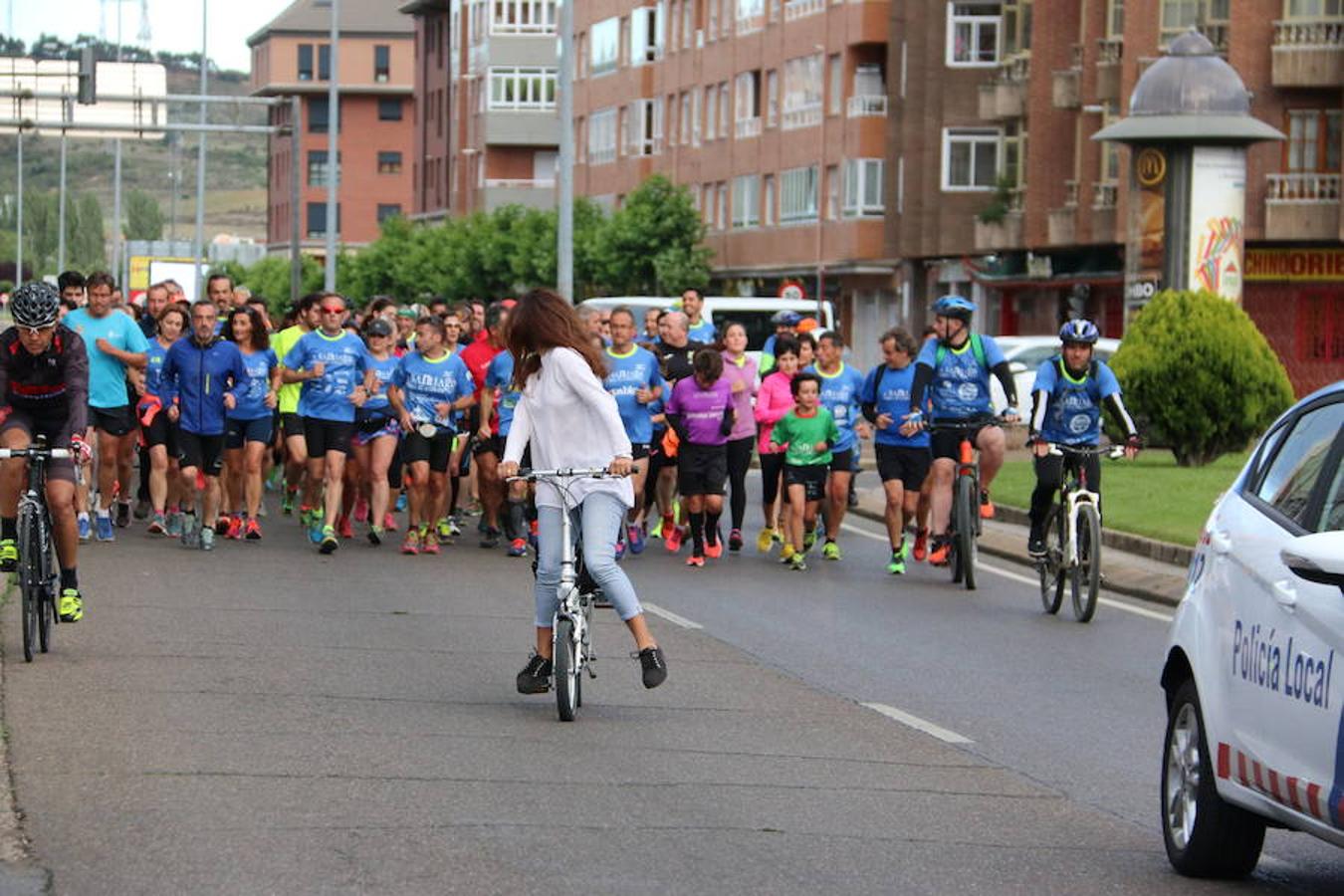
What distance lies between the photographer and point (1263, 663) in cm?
764

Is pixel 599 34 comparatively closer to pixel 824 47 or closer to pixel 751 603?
pixel 824 47

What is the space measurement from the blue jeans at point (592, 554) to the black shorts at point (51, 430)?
263 cm

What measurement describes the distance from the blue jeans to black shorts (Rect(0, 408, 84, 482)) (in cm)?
263

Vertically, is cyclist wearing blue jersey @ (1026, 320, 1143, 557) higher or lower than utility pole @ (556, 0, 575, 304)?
lower

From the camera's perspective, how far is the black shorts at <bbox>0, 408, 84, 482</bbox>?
13227mm

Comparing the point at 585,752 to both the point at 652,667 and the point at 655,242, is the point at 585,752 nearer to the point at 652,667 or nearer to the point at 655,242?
the point at 652,667

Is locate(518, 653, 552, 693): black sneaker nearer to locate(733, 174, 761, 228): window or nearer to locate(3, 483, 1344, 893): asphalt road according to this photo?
locate(3, 483, 1344, 893): asphalt road

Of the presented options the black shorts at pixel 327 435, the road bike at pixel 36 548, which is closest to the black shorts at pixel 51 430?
the road bike at pixel 36 548

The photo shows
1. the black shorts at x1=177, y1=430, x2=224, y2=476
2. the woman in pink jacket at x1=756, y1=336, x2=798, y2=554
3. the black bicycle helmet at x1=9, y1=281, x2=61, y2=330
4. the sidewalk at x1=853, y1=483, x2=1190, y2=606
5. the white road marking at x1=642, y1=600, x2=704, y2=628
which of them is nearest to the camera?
the black bicycle helmet at x1=9, y1=281, x2=61, y2=330

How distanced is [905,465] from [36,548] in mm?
9099

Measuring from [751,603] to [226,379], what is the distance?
5143mm

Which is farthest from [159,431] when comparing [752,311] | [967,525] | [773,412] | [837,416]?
[752,311]

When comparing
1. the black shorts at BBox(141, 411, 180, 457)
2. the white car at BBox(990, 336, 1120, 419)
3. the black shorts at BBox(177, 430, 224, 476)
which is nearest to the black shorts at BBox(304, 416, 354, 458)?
the black shorts at BBox(177, 430, 224, 476)

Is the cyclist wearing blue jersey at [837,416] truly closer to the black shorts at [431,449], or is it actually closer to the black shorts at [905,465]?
the black shorts at [905,465]
